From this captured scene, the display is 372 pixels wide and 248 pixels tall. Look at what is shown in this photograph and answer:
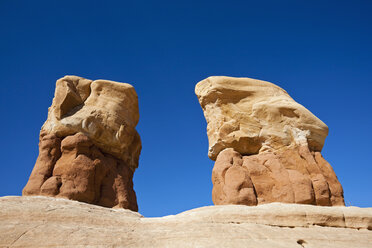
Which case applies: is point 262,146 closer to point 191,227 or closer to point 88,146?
point 191,227

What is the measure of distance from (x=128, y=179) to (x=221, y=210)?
11218 mm

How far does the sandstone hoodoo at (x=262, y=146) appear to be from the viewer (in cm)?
1830

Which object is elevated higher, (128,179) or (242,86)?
(242,86)

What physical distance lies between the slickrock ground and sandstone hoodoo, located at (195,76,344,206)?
12.1ft

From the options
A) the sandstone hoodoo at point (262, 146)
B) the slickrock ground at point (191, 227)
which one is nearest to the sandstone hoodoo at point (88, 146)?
the sandstone hoodoo at point (262, 146)

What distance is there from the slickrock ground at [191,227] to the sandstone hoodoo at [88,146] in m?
5.97

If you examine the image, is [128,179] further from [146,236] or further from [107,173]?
[146,236]

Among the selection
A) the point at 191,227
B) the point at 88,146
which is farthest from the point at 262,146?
the point at 88,146

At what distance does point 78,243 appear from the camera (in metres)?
10.3

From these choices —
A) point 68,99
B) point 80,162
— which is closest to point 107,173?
point 80,162

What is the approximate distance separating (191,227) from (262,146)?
32.2ft

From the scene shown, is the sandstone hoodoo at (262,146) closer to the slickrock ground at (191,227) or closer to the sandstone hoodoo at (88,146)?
the slickrock ground at (191,227)

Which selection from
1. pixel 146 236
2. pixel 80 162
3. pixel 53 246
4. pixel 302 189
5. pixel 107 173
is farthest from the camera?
pixel 107 173

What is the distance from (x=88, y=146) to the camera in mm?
21531
